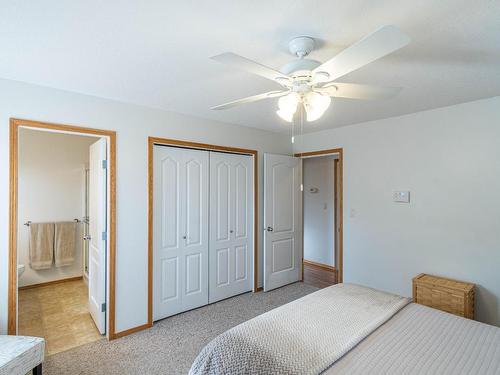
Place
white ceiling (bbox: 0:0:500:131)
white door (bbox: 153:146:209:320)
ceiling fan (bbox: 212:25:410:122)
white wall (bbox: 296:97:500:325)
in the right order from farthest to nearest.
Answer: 1. white door (bbox: 153:146:209:320)
2. white wall (bbox: 296:97:500:325)
3. white ceiling (bbox: 0:0:500:131)
4. ceiling fan (bbox: 212:25:410:122)

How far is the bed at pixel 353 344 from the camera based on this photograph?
1.33 m

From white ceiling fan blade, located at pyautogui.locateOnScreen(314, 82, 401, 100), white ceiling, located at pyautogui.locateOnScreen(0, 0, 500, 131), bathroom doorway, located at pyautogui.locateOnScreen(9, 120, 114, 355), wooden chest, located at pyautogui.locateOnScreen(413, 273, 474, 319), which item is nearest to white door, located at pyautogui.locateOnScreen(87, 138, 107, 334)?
bathroom doorway, located at pyautogui.locateOnScreen(9, 120, 114, 355)

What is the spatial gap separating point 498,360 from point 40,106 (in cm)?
354

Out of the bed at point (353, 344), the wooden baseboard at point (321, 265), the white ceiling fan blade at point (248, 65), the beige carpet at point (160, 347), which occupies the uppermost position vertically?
the white ceiling fan blade at point (248, 65)

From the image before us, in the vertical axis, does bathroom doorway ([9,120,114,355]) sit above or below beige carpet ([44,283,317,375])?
above

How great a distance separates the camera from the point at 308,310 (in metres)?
1.88

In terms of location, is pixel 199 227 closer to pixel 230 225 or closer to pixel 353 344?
pixel 230 225

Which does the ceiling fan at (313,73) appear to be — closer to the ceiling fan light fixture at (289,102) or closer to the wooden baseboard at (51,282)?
the ceiling fan light fixture at (289,102)

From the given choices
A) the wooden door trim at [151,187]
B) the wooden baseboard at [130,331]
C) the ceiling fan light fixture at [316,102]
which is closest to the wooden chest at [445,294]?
the wooden door trim at [151,187]

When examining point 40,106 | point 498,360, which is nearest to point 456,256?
point 498,360

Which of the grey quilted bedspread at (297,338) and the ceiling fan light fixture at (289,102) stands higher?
the ceiling fan light fixture at (289,102)

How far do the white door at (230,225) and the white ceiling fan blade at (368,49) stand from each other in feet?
7.55

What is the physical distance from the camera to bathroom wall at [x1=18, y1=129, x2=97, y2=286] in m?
3.88

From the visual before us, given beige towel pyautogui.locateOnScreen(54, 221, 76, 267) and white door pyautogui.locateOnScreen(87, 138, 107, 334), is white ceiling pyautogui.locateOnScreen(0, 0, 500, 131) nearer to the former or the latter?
white door pyautogui.locateOnScreen(87, 138, 107, 334)
